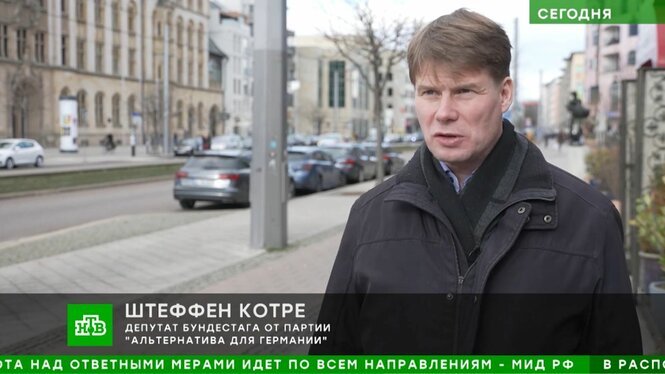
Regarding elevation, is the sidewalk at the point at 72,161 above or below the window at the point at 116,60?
below

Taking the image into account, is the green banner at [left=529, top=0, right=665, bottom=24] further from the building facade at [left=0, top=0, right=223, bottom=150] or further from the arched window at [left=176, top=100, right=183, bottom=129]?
the arched window at [left=176, top=100, right=183, bottom=129]

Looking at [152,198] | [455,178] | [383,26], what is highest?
[383,26]

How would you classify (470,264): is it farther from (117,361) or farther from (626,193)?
(626,193)

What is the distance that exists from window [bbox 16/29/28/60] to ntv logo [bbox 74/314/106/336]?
793 cm

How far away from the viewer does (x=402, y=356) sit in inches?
80.7

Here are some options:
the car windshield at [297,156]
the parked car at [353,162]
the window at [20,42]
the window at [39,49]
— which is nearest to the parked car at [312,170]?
the car windshield at [297,156]

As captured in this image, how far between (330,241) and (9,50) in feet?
20.1

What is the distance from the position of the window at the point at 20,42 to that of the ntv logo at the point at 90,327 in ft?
25.8

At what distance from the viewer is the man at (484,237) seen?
1862 millimetres

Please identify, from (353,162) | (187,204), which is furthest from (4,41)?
(353,162)

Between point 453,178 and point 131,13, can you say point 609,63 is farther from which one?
point 453,178

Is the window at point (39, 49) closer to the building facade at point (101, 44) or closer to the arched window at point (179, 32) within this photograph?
the building facade at point (101, 44)

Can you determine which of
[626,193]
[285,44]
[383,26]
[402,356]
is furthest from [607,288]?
[383,26]

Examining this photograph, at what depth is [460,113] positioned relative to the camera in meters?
A: 1.90
